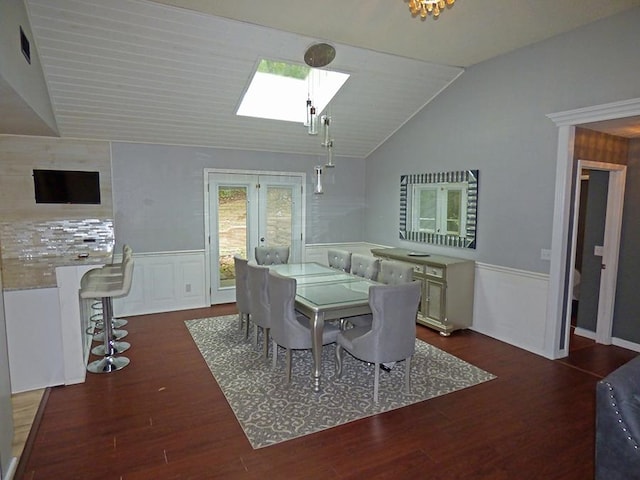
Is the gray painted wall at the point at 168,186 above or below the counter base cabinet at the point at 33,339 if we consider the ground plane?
above

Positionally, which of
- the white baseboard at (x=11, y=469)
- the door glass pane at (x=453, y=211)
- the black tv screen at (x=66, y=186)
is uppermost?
the black tv screen at (x=66, y=186)

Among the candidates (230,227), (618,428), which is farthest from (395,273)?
(230,227)

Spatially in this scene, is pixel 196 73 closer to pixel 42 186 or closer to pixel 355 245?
pixel 42 186

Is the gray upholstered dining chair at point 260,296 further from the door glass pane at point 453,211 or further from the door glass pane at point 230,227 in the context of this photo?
the door glass pane at point 453,211

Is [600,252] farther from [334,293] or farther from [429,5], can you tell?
[429,5]

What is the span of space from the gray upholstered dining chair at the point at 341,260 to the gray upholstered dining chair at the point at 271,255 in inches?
26.9

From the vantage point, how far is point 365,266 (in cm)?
454

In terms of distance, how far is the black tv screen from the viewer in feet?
15.6

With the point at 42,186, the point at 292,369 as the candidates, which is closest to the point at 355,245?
the point at 292,369

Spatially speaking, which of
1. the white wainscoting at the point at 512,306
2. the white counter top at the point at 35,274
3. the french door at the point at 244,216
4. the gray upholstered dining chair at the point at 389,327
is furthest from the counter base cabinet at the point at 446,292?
the white counter top at the point at 35,274

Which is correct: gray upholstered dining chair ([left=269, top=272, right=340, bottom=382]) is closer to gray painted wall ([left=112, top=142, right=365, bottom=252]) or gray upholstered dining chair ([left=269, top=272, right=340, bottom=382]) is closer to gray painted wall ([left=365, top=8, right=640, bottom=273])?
gray painted wall ([left=365, top=8, right=640, bottom=273])

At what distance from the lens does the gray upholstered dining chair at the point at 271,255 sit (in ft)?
17.5

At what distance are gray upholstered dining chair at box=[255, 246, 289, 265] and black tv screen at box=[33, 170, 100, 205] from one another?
2260 mm

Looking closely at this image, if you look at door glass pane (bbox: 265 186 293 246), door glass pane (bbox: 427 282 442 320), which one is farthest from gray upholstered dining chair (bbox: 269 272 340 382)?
door glass pane (bbox: 265 186 293 246)
